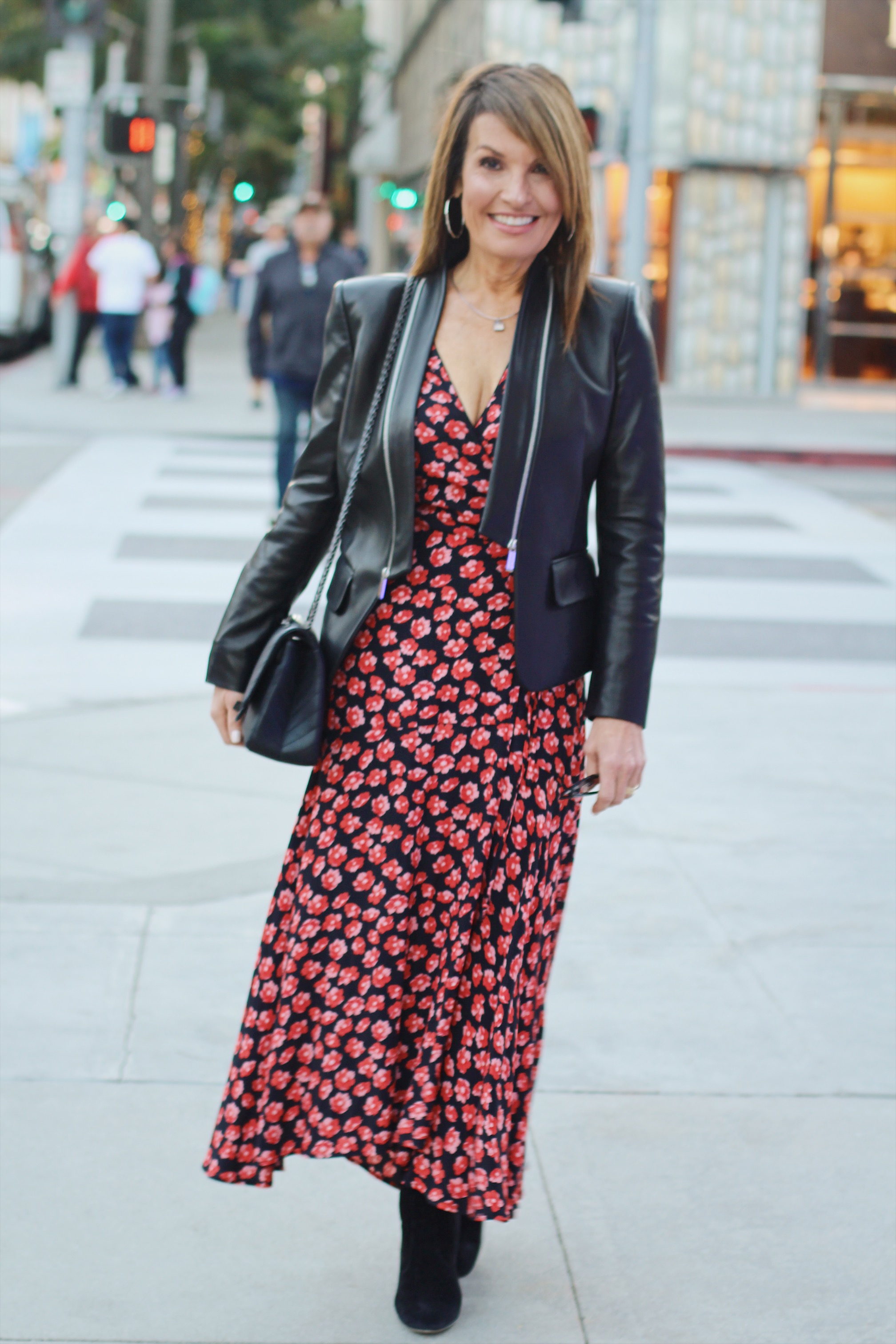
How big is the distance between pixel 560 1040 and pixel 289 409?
702cm

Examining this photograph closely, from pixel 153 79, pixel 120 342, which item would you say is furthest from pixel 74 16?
pixel 153 79

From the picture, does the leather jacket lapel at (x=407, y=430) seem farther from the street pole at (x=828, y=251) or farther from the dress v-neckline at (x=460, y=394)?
the street pole at (x=828, y=251)

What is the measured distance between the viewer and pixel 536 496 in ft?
8.42

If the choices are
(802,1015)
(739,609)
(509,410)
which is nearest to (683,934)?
(802,1015)

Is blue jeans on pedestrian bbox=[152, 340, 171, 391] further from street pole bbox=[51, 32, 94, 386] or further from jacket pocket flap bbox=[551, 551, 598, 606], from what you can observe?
jacket pocket flap bbox=[551, 551, 598, 606]

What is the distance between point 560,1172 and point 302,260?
795cm

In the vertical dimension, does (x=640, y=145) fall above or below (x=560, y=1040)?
above

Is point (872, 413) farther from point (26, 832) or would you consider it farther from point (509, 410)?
Answer: point (509, 410)

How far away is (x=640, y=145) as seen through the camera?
672 inches

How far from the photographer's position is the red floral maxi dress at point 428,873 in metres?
2.60

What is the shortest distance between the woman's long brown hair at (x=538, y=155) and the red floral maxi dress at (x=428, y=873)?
0.67ft

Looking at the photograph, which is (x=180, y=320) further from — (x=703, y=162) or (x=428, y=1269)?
(x=428, y=1269)

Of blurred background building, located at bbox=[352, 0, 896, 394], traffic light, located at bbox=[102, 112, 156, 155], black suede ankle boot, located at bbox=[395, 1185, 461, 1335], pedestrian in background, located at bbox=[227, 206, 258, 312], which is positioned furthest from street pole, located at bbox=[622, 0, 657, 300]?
pedestrian in background, located at bbox=[227, 206, 258, 312]

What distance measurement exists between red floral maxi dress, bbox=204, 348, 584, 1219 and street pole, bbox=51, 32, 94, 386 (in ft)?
59.0
